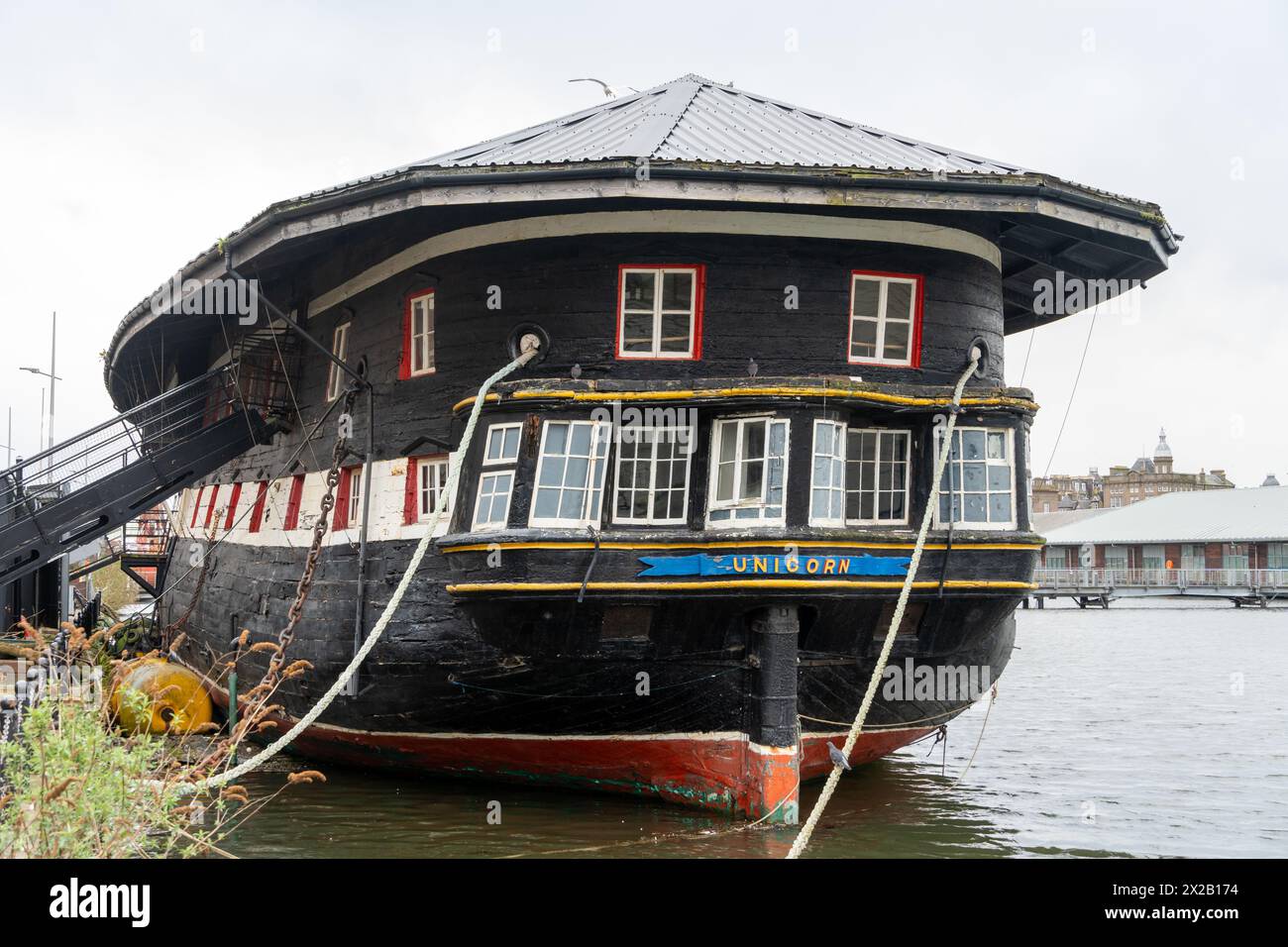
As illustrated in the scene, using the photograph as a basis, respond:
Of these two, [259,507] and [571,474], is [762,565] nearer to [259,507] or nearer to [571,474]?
[571,474]

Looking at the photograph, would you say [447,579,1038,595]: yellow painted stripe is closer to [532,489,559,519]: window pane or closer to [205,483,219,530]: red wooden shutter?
[532,489,559,519]: window pane

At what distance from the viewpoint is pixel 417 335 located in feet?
49.2

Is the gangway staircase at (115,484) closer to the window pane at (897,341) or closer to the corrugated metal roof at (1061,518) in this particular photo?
the window pane at (897,341)

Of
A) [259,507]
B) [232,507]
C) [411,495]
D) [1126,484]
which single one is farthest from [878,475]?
[1126,484]

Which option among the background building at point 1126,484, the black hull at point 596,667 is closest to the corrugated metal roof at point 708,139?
the black hull at point 596,667

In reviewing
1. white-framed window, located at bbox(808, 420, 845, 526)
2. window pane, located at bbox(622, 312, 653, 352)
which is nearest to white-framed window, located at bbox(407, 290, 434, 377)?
window pane, located at bbox(622, 312, 653, 352)

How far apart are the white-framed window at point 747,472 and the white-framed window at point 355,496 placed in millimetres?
5113

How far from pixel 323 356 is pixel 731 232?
266 inches

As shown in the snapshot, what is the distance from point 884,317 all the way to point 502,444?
14.6ft

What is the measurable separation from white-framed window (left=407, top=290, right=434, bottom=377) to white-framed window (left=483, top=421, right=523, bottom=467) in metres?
2.00

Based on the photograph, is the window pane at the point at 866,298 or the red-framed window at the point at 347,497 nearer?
the window pane at the point at 866,298

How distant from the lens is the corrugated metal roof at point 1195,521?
249ft

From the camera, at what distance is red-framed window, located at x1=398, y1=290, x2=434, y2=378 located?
1473 cm

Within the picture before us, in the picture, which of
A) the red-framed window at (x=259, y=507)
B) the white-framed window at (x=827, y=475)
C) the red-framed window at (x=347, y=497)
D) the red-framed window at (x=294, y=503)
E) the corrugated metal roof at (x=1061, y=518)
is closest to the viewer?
the white-framed window at (x=827, y=475)
